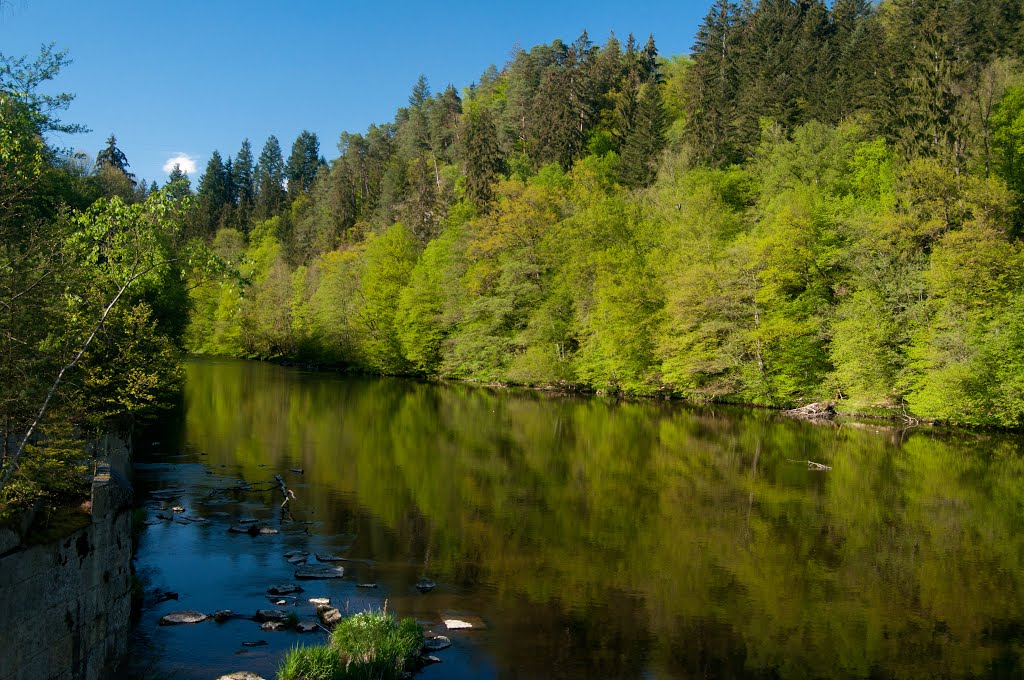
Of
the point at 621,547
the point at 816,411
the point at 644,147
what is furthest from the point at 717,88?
the point at 621,547

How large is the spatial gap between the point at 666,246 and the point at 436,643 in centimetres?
4586

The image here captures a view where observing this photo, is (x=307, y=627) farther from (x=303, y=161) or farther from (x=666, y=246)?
(x=303, y=161)

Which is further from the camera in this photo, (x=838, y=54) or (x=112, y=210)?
(x=838, y=54)

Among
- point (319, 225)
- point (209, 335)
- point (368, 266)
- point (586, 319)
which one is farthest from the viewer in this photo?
point (319, 225)

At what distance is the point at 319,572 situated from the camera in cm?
1466

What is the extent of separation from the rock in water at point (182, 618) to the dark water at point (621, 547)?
0.24 m

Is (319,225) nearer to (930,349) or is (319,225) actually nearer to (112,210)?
(930,349)

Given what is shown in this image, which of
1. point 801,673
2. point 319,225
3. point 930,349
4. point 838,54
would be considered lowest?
point 801,673

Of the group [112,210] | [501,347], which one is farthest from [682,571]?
[501,347]

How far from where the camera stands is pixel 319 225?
9644 centimetres

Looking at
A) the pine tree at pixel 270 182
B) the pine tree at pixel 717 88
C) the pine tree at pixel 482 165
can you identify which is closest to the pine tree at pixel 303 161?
the pine tree at pixel 270 182

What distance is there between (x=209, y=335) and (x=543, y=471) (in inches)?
3028

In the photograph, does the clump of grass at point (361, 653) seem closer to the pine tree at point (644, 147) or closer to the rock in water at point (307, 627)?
the rock in water at point (307, 627)

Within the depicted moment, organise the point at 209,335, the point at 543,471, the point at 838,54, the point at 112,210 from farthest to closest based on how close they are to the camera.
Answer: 1. the point at 209,335
2. the point at 838,54
3. the point at 543,471
4. the point at 112,210
